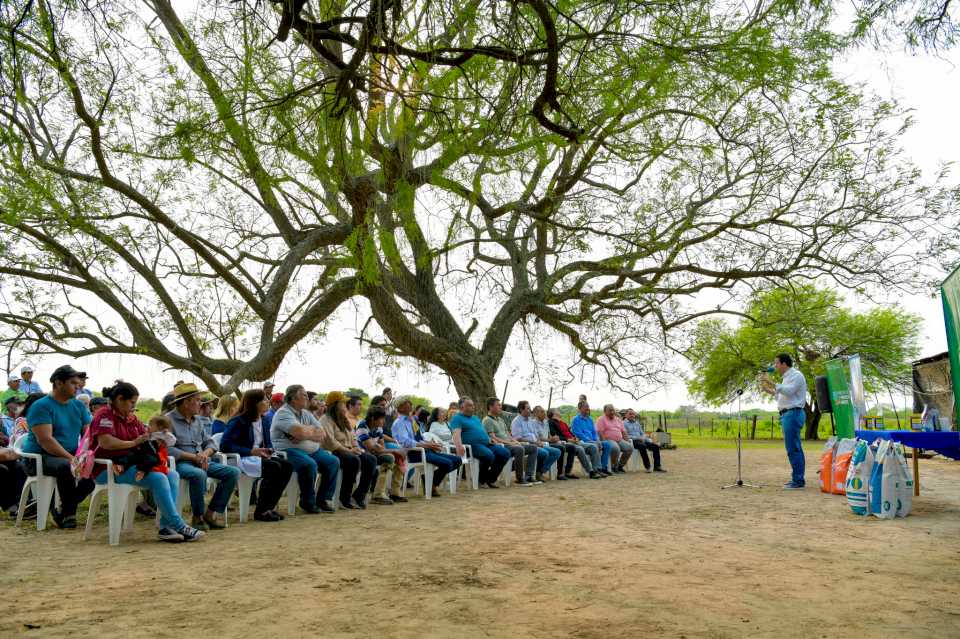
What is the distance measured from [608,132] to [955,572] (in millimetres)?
5327

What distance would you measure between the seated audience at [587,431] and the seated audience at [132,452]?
8.17 metres

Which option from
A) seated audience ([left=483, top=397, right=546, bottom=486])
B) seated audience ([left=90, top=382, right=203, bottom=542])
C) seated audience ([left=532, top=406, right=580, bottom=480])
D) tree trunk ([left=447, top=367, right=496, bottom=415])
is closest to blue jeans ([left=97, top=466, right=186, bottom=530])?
seated audience ([left=90, top=382, right=203, bottom=542])

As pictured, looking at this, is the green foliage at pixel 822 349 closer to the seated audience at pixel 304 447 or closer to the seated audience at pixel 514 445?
the seated audience at pixel 514 445

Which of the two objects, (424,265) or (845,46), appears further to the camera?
(424,265)

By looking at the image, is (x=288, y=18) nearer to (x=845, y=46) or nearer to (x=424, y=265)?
(x=845, y=46)

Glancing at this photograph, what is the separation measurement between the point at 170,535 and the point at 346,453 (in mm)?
2422

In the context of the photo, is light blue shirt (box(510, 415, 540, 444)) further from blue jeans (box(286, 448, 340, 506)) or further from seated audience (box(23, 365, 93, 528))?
seated audience (box(23, 365, 93, 528))

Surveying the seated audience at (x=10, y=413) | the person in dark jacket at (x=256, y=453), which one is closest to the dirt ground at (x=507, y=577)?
the person in dark jacket at (x=256, y=453)

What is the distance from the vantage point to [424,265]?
11281 mm

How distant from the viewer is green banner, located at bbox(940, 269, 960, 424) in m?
6.80

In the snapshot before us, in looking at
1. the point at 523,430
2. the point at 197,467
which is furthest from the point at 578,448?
the point at 197,467

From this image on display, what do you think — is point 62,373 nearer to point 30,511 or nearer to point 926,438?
point 30,511

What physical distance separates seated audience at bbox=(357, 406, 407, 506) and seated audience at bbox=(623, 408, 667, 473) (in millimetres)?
6393

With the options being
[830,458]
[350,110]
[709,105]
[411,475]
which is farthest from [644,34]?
[411,475]
